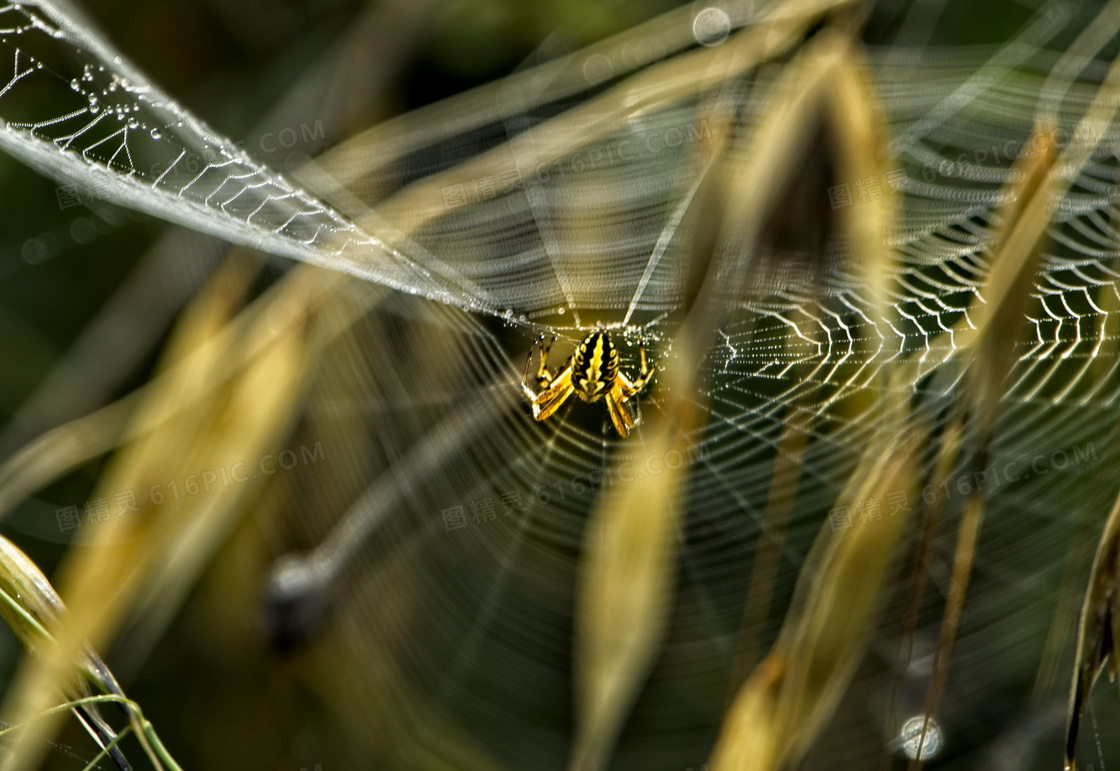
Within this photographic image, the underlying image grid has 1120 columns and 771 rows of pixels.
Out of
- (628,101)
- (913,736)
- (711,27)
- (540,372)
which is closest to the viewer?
(628,101)

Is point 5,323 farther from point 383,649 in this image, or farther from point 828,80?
point 828,80

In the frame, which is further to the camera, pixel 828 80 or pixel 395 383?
pixel 395 383

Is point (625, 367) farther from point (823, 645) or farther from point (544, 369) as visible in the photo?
point (823, 645)

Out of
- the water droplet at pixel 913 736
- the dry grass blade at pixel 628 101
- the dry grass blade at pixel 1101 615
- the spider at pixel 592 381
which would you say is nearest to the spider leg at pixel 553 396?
the spider at pixel 592 381

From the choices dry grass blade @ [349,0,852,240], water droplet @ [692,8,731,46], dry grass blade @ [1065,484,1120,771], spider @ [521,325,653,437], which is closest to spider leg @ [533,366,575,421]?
spider @ [521,325,653,437]

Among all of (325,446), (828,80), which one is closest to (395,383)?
(325,446)

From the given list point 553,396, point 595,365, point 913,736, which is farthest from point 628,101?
point 913,736

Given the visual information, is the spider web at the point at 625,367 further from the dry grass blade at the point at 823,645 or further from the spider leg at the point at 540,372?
the dry grass blade at the point at 823,645
